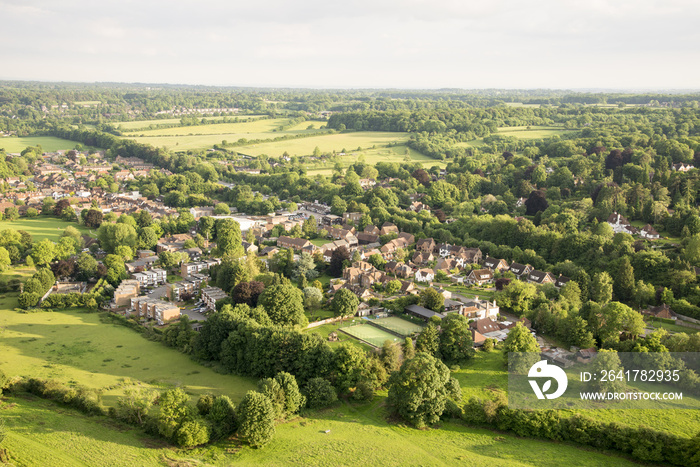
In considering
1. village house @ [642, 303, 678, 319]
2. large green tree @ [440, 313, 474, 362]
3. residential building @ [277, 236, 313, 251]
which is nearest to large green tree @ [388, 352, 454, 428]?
large green tree @ [440, 313, 474, 362]

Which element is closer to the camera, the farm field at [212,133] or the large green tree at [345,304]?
the large green tree at [345,304]

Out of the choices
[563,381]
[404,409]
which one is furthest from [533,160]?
[404,409]

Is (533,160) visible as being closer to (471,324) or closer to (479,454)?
(471,324)

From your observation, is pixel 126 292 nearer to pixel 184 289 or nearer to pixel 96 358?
pixel 184 289

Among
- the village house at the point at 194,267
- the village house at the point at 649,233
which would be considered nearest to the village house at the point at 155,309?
the village house at the point at 194,267

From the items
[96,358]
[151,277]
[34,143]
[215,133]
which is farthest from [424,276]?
[34,143]

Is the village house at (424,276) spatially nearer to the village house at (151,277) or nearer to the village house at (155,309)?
the village house at (155,309)
